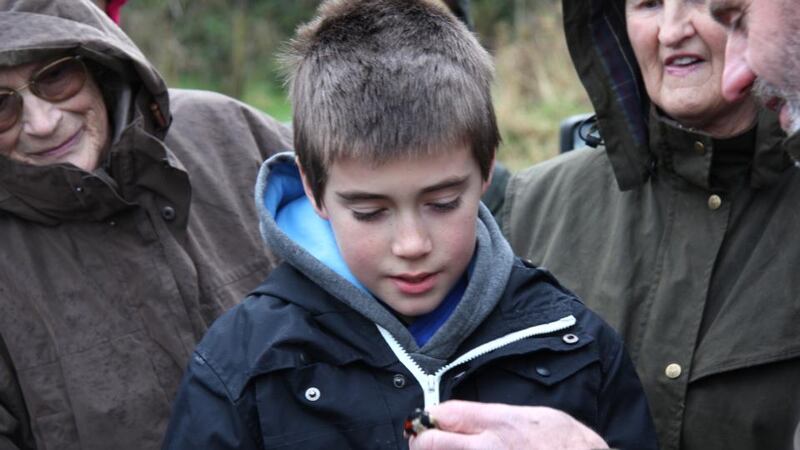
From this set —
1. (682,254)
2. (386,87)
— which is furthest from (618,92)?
(386,87)

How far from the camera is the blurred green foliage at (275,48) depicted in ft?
40.8

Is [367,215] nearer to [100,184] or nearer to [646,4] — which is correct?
[100,184]

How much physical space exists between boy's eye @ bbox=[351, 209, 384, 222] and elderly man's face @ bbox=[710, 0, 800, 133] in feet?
2.98

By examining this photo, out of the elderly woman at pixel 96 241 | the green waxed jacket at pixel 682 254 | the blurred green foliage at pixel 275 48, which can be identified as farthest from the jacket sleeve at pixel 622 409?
the blurred green foliage at pixel 275 48

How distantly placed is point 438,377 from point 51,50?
1.56 m

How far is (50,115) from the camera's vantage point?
3.59 meters

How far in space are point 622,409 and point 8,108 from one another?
6.34 ft

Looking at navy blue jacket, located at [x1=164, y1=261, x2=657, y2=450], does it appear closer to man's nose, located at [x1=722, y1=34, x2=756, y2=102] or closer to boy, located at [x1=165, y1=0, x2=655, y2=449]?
boy, located at [x1=165, y1=0, x2=655, y2=449]

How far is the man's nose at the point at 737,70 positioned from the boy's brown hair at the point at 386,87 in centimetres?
57

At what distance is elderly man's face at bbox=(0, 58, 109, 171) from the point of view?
11.6 ft

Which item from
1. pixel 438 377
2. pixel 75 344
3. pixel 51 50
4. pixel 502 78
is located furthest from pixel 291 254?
pixel 502 78

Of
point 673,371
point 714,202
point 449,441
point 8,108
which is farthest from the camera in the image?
point 8,108

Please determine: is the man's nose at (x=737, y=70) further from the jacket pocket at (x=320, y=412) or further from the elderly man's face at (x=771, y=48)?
the jacket pocket at (x=320, y=412)

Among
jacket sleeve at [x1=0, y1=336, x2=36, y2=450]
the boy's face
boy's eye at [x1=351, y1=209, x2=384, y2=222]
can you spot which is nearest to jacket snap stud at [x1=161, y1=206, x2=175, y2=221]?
jacket sleeve at [x1=0, y1=336, x2=36, y2=450]
